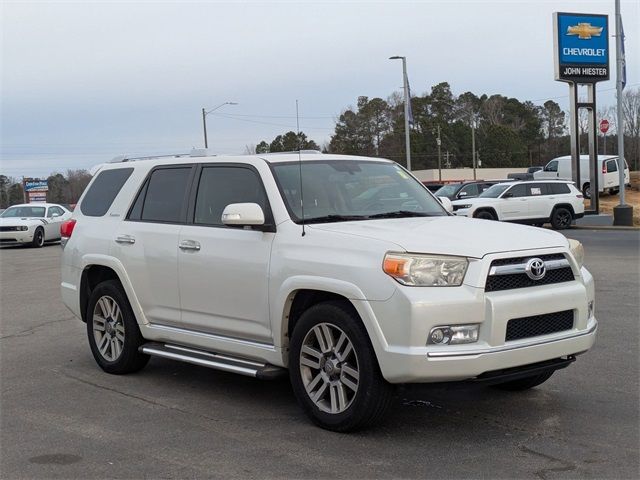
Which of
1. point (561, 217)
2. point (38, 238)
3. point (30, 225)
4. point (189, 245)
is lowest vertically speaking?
point (561, 217)

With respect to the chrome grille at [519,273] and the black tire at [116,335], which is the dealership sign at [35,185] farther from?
the chrome grille at [519,273]

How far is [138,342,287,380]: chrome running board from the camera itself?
5375 millimetres

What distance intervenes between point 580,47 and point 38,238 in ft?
75.3

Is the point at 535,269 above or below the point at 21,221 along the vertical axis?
above

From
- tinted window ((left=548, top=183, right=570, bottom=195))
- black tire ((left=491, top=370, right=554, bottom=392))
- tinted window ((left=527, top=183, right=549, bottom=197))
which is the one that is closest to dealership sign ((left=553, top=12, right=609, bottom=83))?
tinted window ((left=548, top=183, right=570, bottom=195))

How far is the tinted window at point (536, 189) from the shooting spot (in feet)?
88.3

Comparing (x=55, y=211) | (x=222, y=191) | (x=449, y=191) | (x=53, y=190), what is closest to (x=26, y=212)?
(x=55, y=211)

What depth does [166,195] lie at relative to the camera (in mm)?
Answer: 6605

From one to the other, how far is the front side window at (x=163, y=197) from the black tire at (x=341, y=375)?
1.81 m

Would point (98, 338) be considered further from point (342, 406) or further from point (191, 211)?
point (342, 406)

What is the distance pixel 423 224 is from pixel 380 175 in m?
0.99

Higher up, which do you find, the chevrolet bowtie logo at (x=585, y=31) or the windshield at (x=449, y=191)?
the chevrolet bowtie logo at (x=585, y=31)

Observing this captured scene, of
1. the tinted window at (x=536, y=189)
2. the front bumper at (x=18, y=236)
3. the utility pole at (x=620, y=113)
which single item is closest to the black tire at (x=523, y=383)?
the tinted window at (x=536, y=189)

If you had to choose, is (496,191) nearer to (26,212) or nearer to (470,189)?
(470,189)
